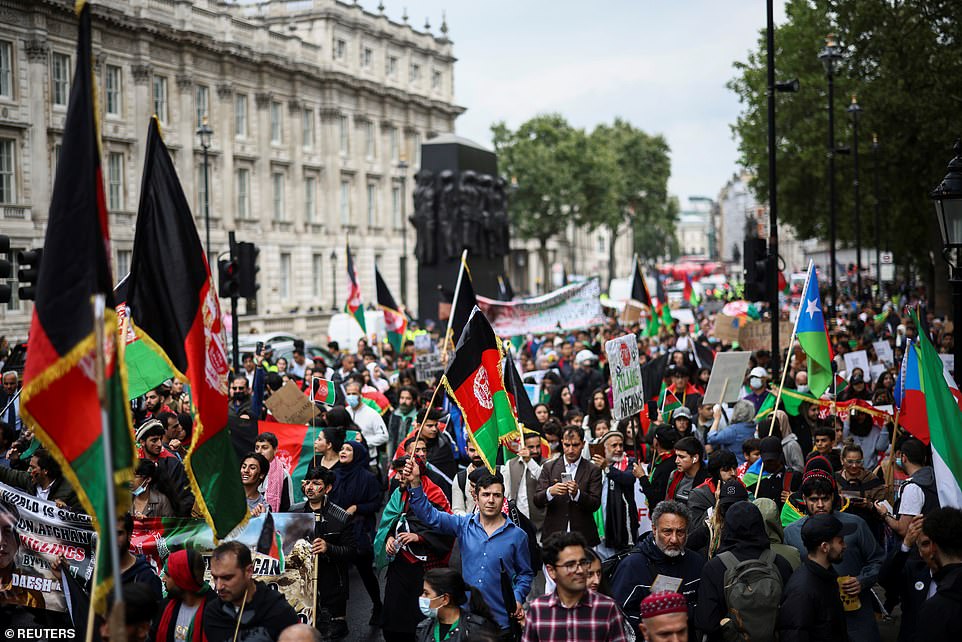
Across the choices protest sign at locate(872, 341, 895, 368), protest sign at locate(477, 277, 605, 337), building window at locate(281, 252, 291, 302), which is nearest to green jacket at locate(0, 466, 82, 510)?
protest sign at locate(872, 341, 895, 368)

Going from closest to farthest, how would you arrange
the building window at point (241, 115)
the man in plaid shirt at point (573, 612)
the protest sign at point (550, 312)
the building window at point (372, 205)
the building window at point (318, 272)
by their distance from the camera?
the man in plaid shirt at point (573, 612), the protest sign at point (550, 312), the building window at point (241, 115), the building window at point (318, 272), the building window at point (372, 205)

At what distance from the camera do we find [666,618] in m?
4.91

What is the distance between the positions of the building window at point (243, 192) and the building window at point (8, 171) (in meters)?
13.4

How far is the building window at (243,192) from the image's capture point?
51.1 meters

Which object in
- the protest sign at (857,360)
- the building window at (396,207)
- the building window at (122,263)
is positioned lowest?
the protest sign at (857,360)

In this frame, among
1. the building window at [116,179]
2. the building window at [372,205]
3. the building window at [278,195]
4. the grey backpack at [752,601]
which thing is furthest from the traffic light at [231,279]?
the building window at [372,205]

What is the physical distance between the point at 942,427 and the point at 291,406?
23.7 feet

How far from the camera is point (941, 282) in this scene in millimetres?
40125

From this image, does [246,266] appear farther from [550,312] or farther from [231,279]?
[550,312]

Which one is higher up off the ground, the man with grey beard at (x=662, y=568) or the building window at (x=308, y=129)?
the building window at (x=308, y=129)

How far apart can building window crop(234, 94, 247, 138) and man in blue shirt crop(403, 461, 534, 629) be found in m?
46.1

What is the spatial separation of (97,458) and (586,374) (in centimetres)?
1266

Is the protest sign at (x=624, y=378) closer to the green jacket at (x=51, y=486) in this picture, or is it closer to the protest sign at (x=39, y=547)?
the green jacket at (x=51, y=486)

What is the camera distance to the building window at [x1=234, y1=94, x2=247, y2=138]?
51.2 m
